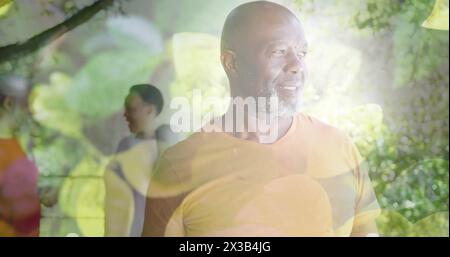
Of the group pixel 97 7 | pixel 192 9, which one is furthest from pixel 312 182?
pixel 97 7

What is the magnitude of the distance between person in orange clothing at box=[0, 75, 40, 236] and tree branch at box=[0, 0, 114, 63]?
0.10 metres

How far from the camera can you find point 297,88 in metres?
2.41

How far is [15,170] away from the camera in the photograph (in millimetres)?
2395

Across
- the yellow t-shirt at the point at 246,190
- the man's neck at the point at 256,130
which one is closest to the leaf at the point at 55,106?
the yellow t-shirt at the point at 246,190

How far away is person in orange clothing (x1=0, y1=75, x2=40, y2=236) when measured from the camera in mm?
2373

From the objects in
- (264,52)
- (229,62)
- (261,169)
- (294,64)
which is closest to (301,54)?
(294,64)

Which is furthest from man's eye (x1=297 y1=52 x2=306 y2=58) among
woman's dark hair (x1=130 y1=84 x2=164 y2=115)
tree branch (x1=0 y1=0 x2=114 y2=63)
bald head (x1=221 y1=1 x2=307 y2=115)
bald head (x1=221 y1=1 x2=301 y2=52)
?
tree branch (x1=0 y1=0 x2=114 y2=63)

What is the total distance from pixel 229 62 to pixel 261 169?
0.45m

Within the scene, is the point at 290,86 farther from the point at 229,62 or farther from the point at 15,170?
the point at 15,170

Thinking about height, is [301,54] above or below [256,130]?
above

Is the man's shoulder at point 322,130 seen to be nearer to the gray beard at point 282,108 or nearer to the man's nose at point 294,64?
the gray beard at point 282,108

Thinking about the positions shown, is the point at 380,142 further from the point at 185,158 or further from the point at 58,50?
the point at 58,50

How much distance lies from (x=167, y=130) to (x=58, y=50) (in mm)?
544

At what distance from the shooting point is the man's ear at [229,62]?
238cm
